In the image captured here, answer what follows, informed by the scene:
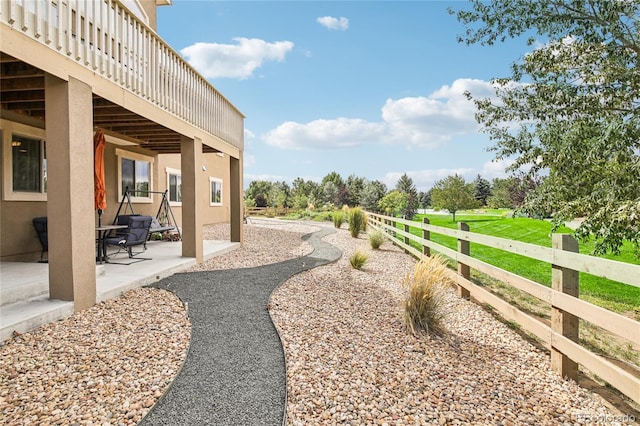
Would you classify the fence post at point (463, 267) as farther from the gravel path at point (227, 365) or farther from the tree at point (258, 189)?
the tree at point (258, 189)

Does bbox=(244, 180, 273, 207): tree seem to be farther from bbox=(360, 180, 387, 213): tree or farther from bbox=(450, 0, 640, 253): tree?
bbox=(450, 0, 640, 253): tree

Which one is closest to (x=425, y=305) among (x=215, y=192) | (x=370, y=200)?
(x=215, y=192)

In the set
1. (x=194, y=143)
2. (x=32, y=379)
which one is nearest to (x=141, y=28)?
(x=194, y=143)

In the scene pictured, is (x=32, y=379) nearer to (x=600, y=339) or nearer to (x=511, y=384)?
(x=511, y=384)

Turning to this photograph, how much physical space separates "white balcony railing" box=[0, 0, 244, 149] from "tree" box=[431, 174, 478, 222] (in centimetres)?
2167

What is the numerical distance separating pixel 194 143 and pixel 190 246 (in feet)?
7.24

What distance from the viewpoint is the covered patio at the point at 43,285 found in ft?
11.7

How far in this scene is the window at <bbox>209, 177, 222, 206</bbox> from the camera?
55.4 ft

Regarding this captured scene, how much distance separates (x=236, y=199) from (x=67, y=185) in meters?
6.02

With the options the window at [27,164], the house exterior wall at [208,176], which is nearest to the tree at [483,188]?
the house exterior wall at [208,176]

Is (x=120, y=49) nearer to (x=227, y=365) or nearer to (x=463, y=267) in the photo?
(x=227, y=365)

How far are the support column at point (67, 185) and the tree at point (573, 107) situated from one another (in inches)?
250

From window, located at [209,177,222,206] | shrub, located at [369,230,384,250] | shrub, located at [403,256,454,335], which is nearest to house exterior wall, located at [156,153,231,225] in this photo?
window, located at [209,177,222,206]

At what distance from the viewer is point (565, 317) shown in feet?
10.1
